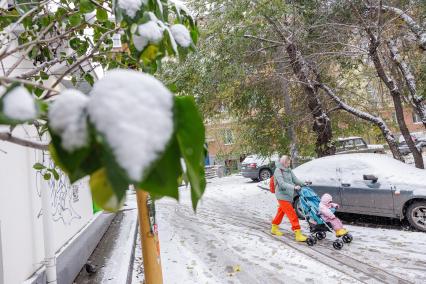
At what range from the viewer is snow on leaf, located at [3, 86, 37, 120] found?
2.11ft

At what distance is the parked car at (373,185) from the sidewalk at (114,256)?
13.8ft

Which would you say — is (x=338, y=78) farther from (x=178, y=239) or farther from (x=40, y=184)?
(x=40, y=184)

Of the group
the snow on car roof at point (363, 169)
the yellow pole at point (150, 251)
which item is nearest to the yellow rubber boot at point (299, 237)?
the snow on car roof at point (363, 169)

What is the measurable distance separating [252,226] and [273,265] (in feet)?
10.2

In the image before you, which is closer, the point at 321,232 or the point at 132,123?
the point at 132,123

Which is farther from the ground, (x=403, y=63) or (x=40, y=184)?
(x=403, y=63)

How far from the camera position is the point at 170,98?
616 millimetres

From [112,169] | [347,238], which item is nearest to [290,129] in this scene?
[347,238]

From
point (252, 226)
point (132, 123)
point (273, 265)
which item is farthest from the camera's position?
point (252, 226)

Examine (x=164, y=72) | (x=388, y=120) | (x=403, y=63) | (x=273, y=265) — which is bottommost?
(x=273, y=265)

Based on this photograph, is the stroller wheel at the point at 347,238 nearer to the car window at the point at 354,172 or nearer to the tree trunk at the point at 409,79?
the car window at the point at 354,172

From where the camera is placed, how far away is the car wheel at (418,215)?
7.11m

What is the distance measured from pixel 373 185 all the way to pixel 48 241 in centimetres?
622

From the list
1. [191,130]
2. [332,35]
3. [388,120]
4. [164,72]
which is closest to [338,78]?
[332,35]
